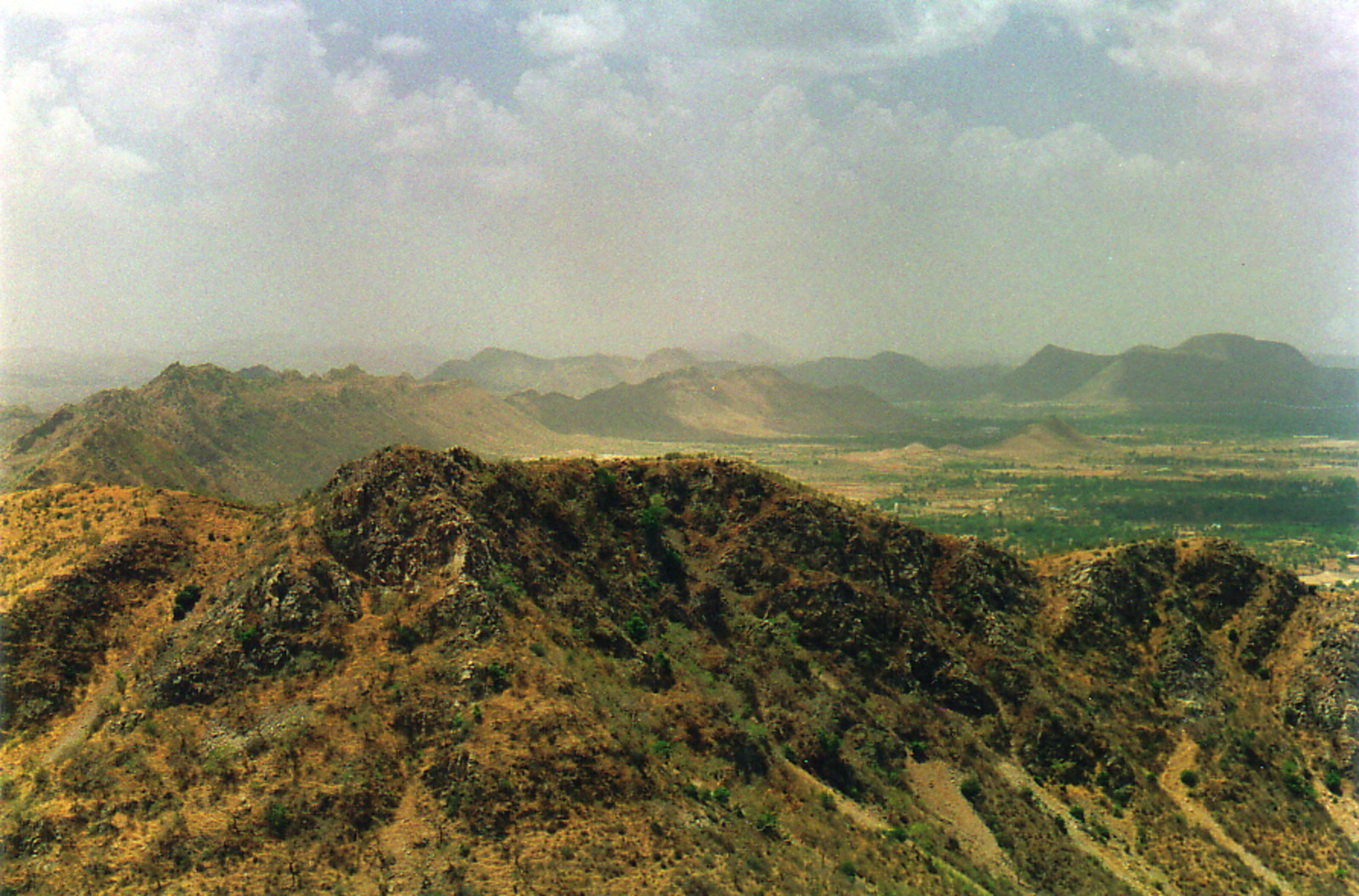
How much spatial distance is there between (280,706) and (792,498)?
2976 cm

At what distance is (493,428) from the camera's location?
189 meters

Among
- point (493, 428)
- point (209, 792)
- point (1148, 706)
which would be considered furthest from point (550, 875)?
point (493, 428)

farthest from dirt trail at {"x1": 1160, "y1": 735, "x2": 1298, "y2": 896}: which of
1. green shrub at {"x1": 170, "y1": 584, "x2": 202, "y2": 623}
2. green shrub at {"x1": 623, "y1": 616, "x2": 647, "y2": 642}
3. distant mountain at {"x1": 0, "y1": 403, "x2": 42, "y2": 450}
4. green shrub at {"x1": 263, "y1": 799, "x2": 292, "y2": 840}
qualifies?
distant mountain at {"x1": 0, "y1": 403, "x2": 42, "y2": 450}

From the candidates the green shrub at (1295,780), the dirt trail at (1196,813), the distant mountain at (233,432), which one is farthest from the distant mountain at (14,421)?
the green shrub at (1295,780)

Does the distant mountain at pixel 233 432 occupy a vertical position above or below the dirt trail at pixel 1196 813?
above

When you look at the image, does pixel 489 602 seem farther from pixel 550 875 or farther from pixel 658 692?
pixel 550 875

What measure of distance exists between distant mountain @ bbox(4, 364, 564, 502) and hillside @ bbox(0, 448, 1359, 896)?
158 ft

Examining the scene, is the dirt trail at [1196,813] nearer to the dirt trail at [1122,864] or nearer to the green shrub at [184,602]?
the dirt trail at [1122,864]

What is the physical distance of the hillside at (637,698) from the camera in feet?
80.2

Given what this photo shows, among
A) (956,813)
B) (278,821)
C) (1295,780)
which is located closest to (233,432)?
(278,821)

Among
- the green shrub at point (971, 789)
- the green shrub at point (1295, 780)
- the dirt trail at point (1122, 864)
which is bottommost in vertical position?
the dirt trail at point (1122, 864)

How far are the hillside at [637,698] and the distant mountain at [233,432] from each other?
48103 mm

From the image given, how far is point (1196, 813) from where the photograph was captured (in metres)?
39.2

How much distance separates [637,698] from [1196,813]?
28.7 meters
